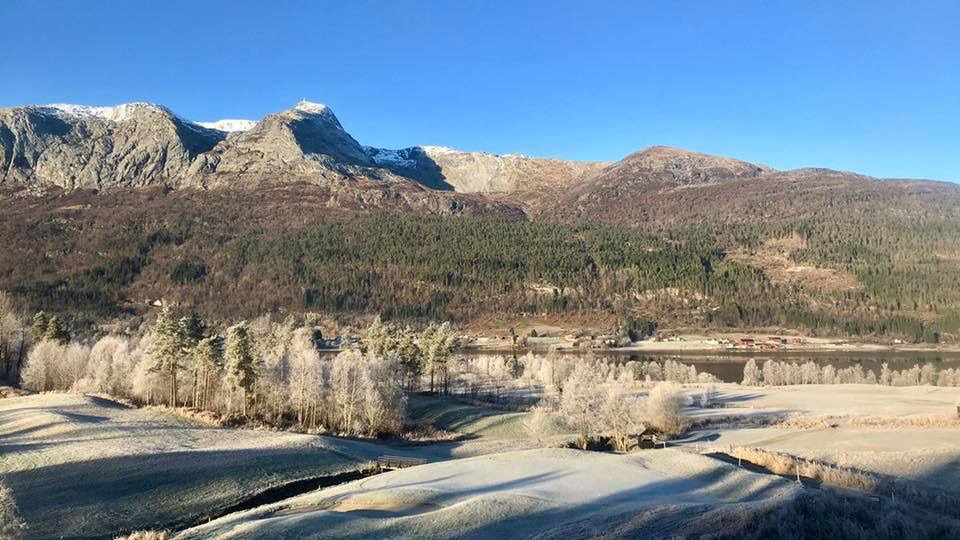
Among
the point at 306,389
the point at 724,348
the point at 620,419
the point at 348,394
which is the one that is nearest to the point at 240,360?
the point at 306,389

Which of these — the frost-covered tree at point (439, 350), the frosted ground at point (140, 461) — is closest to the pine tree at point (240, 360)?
the frosted ground at point (140, 461)

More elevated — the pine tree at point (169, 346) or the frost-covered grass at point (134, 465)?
the pine tree at point (169, 346)

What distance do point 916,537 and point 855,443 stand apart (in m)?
38.4

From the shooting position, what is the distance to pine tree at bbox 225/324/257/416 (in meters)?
62.4

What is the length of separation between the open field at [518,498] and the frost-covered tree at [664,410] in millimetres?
24867

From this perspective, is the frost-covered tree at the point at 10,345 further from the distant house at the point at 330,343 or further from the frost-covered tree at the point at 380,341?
the distant house at the point at 330,343

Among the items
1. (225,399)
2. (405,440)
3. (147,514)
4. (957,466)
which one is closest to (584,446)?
(405,440)

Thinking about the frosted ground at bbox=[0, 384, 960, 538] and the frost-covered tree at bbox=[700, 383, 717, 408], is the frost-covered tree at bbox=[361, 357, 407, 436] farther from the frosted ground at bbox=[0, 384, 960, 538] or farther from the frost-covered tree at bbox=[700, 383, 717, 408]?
the frost-covered tree at bbox=[700, 383, 717, 408]

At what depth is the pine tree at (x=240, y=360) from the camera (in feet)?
205

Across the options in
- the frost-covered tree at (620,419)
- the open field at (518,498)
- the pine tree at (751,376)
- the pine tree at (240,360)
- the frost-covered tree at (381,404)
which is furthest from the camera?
the pine tree at (751,376)

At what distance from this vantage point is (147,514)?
31.3m

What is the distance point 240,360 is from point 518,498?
43.2 m

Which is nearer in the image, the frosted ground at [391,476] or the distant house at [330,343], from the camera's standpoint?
the frosted ground at [391,476]

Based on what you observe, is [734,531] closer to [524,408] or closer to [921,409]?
[524,408]
